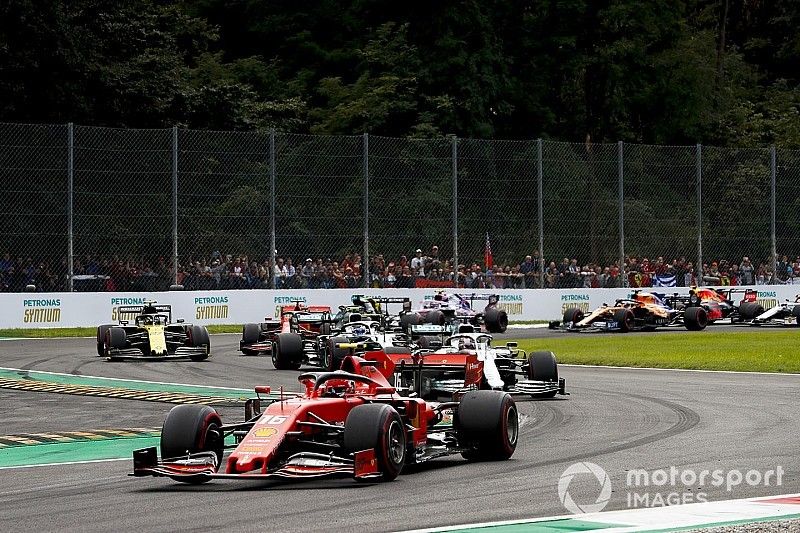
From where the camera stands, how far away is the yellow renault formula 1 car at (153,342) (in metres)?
28.7

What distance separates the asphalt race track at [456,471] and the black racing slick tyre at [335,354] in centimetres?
105

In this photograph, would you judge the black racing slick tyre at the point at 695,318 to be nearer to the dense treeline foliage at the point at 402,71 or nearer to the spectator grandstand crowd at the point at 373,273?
the spectator grandstand crowd at the point at 373,273

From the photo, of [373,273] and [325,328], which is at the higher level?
[373,273]

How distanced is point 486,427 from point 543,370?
23.5 ft

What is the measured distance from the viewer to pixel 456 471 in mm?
12695

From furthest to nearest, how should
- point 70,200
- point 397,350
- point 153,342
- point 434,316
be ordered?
point 70,200 → point 434,316 → point 153,342 → point 397,350

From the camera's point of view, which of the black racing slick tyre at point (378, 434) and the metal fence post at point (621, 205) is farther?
the metal fence post at point (621, 205)

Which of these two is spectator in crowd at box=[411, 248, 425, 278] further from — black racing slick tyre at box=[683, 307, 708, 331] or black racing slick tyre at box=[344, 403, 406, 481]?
black racing slick tyre at box=[344, 403, 406, 481]

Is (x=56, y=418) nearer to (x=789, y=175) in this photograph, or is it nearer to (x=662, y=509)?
(x=662, y=509)

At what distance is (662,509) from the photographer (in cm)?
995

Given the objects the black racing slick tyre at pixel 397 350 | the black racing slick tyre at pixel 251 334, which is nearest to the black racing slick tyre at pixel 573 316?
the black racing slick tyre at pixel 251 334

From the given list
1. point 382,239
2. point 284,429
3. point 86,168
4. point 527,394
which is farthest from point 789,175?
point 284,429

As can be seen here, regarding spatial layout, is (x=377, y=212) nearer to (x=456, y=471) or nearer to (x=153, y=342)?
(x=153, y=342)

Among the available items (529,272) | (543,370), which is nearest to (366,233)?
(529,272)
